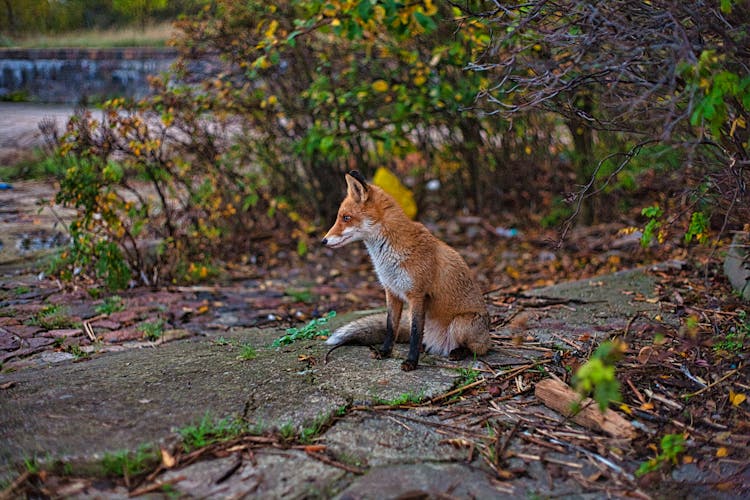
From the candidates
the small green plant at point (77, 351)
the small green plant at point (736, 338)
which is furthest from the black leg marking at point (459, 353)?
the small green plant at point (77, 351)

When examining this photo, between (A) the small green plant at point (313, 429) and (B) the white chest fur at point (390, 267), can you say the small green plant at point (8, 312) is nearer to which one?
(B) the white chest fur at point (390, 267)

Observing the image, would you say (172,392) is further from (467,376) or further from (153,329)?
(153,329)

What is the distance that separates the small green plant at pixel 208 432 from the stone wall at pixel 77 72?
6.00 metres

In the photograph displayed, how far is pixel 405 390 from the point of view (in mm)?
3826

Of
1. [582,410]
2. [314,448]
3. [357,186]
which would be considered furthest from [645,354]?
[314,448]

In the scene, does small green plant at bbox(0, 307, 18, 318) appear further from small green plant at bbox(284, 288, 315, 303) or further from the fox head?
the fox head

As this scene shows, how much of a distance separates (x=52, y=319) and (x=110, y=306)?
555 millimetres

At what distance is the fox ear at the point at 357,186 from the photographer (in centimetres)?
431

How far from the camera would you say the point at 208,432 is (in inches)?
125

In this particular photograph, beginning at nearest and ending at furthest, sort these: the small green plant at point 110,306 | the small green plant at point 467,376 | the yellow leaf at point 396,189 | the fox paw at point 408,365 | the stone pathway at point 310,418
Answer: the stone pathway at point 310,418 → the small green plant at point 467,376 → the fox paw at point 408,365 → the small green plant at point 110,306 → the yellow leaf at point 396,189

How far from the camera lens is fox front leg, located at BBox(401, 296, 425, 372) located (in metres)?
4.16

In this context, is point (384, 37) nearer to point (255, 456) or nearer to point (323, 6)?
point (323, 6)

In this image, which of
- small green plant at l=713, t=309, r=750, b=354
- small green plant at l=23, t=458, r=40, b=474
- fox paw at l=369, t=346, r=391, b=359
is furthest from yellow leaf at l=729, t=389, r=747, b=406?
small green plant at l=23, t=458, r=40, b=474

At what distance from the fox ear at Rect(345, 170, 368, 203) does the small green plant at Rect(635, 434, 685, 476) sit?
2360mm
